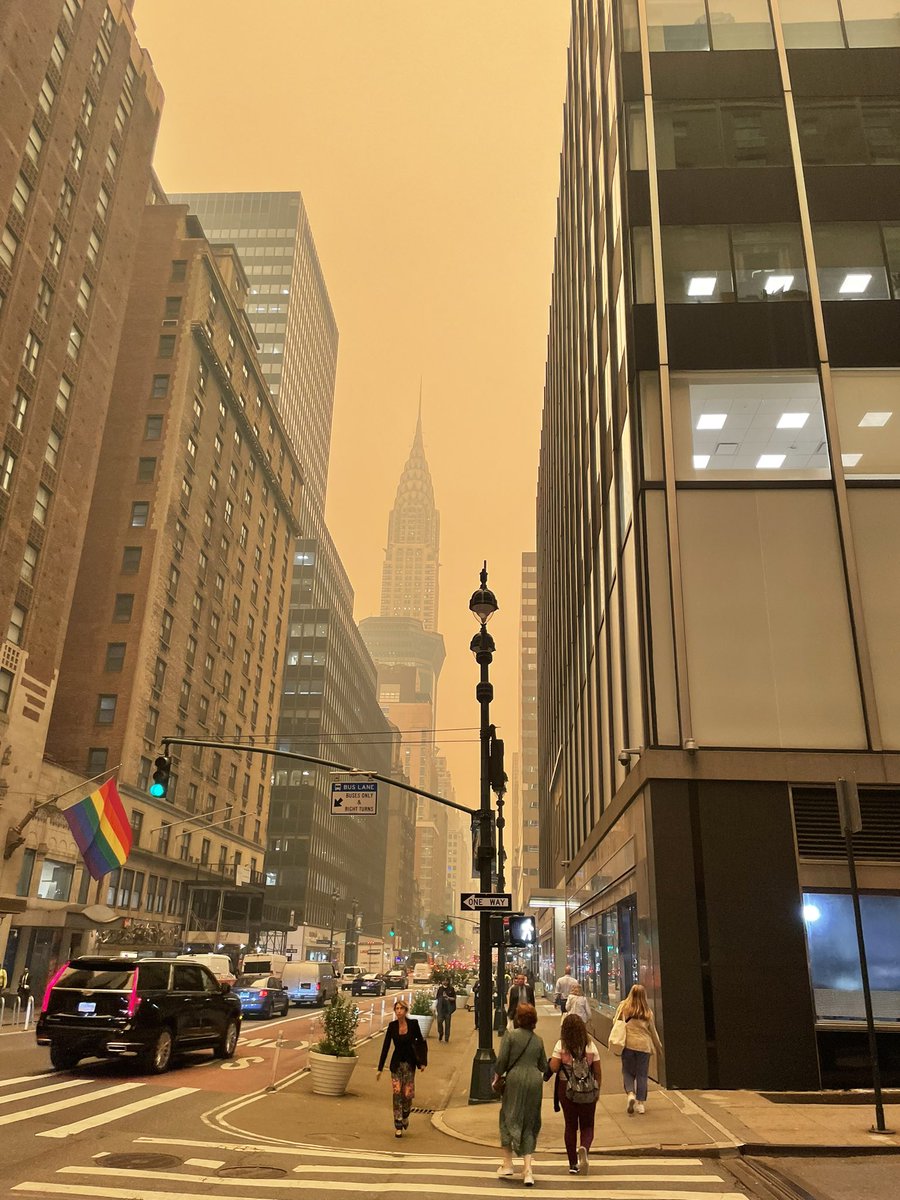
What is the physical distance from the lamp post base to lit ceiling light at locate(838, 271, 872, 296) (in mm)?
17835

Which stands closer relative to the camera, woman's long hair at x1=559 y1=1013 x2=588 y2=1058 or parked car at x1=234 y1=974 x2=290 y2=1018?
woman's long hair at x1=559 y1=1013 x2=588 y2=1058

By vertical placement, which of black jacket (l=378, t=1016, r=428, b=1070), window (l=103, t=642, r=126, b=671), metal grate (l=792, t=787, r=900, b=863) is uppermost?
window (l=103, t=642, r=126, b=671)

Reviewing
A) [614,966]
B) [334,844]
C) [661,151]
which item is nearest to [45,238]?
[661,151]

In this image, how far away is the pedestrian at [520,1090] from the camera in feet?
30.8

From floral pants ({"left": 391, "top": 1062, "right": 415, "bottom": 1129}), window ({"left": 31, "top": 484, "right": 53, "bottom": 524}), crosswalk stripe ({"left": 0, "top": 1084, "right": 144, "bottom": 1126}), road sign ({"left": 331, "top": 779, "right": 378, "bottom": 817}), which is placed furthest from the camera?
window ({"left": 31, "top": 484, "right": 53, "bottom": 524})

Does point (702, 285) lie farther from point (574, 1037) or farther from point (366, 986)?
point (366, 986)

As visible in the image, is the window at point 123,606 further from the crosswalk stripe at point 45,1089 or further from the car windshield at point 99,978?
the crosswalk stripe at point 45,1089

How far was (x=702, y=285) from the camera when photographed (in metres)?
20.7

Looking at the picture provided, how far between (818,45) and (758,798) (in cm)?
1967

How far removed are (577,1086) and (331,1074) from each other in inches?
314

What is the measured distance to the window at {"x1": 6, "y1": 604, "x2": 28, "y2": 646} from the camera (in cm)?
4347

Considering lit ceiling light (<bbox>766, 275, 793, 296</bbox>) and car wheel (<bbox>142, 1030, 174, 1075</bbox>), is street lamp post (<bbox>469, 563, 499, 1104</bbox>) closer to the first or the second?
car wheel (<bbox>142, 1030, 174, 1075</bbox>)

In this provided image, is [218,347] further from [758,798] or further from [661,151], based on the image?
[758,798]

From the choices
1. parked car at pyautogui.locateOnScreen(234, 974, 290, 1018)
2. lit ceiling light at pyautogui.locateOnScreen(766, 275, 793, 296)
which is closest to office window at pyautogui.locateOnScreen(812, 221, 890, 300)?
lit ceiling light at pyautogui.locateOnScreen(766, 275, 793, 296)
